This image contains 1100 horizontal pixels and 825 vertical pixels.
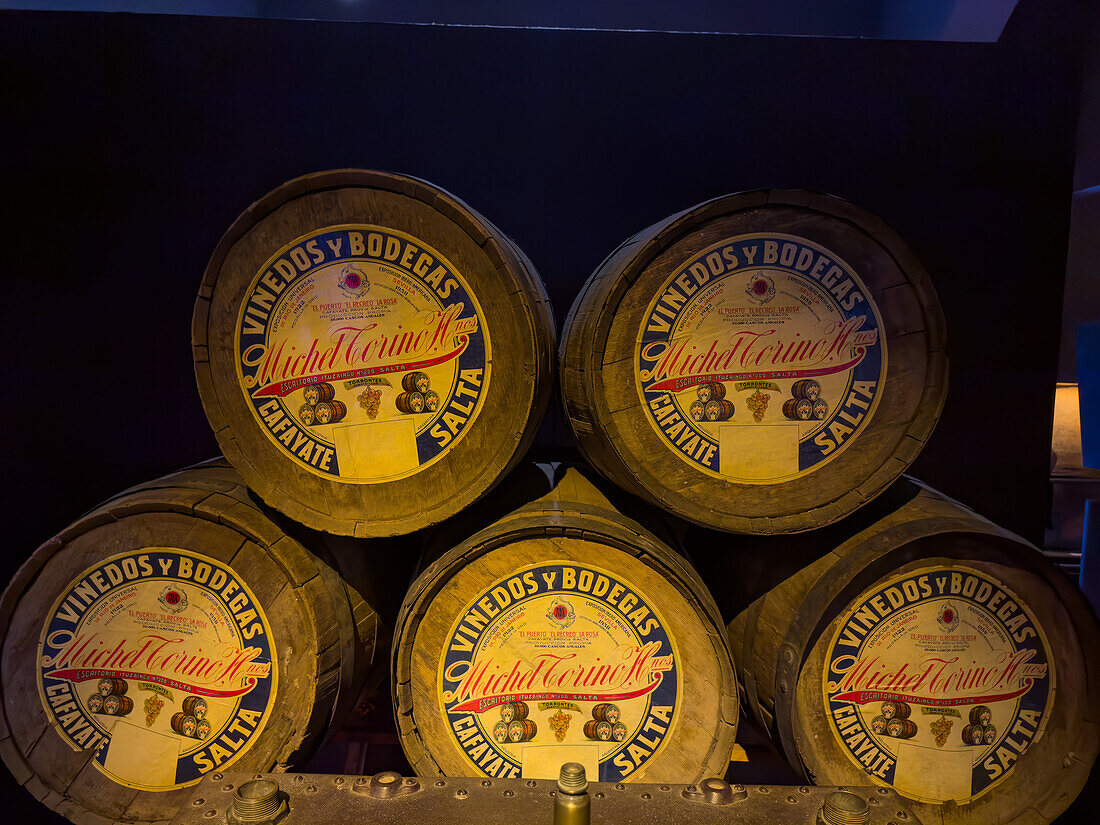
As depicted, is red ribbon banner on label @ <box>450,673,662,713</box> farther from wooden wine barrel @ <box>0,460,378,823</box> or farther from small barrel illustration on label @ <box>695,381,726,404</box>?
small barrel illustration on label @ <box>695,381,726,404</box>

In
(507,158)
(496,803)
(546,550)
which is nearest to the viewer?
(496,803)

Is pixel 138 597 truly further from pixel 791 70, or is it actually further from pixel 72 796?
pixel 791 70

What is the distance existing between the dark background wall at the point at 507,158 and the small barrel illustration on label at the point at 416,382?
0.81 metres

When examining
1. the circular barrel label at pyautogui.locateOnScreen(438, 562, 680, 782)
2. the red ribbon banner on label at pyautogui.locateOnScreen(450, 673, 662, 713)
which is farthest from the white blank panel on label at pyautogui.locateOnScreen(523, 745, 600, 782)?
the red ribbon banner on label at pyautogui.locateOnScreen(450, 673, 662, 713)

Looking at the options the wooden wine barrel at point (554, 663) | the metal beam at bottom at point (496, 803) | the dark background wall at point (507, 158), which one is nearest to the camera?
the metal beam at bottom at point (496, 803)

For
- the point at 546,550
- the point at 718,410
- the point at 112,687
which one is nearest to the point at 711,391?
the point at 718,410

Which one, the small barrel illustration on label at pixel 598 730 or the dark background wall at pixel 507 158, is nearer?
the small barrel illustration on label at pixel 598 730

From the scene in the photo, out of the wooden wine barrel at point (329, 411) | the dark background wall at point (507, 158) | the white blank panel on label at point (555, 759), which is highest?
the dark background wall at point (507, 158)

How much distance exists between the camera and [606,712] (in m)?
1.42

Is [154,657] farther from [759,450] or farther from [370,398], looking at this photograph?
[759,450]

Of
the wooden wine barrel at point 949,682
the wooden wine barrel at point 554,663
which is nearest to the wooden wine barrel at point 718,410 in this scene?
the wooden wine barrel at point 554,663

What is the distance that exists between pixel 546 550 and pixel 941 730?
1.08m

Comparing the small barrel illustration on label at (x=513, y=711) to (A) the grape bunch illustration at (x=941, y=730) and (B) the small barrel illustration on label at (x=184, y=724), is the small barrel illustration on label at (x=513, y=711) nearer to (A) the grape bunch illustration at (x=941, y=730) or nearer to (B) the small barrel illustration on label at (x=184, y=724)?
(B) the small barrel illustration on label at (x=184, y=724)

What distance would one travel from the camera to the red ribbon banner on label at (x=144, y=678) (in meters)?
1.47
